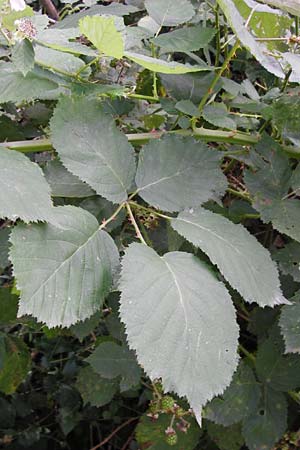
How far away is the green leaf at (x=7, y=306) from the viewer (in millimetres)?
1069

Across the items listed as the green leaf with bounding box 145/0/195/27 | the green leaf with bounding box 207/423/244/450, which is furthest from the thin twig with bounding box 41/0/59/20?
the green leaf with bounding box 207/423/244/450

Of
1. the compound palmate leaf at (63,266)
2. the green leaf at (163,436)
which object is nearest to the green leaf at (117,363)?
the green leaf at (163,436)

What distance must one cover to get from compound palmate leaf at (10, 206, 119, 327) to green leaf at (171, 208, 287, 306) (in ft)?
0.36

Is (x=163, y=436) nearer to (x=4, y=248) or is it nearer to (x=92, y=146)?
(x=4, y=248)

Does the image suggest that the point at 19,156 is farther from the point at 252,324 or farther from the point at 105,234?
the point at 252,324

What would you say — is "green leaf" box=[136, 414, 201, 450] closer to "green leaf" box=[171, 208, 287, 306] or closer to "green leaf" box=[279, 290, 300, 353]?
"green leaf" box=[279, 290, 300, 353]

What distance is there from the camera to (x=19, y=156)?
69 cm

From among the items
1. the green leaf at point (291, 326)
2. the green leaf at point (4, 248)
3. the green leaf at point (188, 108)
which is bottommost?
the green leaf at point (291, 326)

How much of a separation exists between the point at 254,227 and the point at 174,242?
1.32 ft

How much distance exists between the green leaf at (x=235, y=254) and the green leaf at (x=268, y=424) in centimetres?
42

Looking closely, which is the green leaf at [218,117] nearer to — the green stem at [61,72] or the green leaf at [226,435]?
the green stem at [61,72]

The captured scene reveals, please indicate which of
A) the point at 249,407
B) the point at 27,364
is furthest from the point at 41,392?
the point at 249,407

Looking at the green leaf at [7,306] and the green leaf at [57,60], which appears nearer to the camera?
the green leaf at [57,60]

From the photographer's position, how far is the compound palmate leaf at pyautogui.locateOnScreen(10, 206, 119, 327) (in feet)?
2.02
